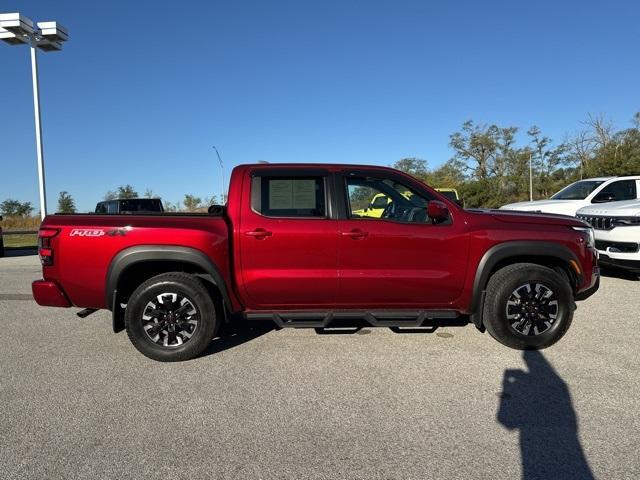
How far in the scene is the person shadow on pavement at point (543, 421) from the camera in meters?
2.46

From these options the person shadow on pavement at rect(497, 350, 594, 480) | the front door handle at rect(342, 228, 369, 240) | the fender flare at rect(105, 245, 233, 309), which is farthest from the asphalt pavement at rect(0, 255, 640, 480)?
the front door handle at rect(342, 228, 369, 240)

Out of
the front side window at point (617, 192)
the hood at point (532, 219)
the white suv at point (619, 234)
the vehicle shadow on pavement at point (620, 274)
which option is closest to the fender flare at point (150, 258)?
the hood at point (532, 219)

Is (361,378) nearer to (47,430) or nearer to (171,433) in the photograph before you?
(171,433)

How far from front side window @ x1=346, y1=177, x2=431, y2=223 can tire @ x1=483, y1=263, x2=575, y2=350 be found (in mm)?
1010

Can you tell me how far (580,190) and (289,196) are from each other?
9093 millimetres

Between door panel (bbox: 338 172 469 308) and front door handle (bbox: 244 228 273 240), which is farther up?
front door handle (bbox: 244 228 273 240)

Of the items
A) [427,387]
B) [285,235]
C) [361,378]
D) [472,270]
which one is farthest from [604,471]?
[285,235]

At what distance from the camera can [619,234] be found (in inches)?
286

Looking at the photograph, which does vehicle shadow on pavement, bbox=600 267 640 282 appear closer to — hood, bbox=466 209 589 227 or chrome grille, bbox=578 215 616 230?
chrome grille, bbox=578 215 616 230

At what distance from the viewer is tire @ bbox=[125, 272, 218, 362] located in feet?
13.3

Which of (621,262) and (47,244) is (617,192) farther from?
(47,244)

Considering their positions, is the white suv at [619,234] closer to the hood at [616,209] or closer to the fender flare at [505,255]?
the hood at [616,209]

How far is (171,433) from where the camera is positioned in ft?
9.48

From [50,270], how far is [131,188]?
53.6 metres
